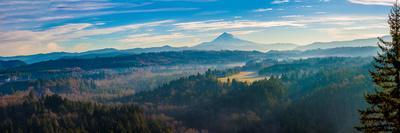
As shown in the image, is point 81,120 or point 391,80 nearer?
point 391,80

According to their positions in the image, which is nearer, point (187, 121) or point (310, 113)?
point (310, 113)

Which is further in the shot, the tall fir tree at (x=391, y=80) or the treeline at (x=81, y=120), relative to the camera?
the treeline at (x=81, y=120)

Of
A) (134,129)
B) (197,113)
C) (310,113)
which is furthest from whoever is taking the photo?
(197,113)

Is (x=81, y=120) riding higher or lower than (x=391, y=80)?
lower

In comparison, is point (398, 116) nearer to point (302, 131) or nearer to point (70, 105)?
point (302, 131)

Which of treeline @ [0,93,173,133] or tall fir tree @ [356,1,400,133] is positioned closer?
tall fir tree @ [356,1,400,133]

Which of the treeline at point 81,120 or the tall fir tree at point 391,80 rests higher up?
the tall fir tree at point 391,80

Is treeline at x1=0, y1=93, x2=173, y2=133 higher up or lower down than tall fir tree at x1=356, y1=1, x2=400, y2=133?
lower down

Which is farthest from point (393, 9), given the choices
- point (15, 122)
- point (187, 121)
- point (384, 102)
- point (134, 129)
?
point (15, 122)
